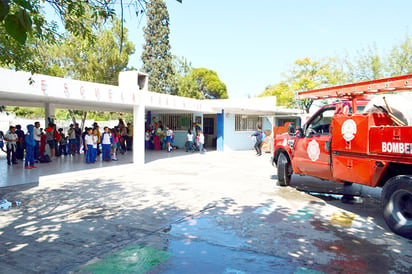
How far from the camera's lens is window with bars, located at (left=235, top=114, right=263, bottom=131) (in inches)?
842

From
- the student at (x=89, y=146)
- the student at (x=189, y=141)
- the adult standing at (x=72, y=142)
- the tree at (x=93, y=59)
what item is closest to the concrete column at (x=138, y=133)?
the student at (x=89, y=146)

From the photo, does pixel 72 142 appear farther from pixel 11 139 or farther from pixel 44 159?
pixel 11 139

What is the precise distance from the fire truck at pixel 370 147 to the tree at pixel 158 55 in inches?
1167

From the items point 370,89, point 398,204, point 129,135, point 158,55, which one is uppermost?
point 158,55

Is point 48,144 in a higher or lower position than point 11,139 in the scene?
lower

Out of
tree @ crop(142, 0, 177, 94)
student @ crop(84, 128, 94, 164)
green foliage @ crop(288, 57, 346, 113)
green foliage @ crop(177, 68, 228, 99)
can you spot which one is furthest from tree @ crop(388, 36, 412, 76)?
green foliage @ crop(177, 68, 228, 99)

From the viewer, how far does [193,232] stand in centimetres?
479

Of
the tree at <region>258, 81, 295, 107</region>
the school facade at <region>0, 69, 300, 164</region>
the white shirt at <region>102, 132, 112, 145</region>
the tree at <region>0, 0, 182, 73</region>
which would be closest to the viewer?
the tree at <region>0, 0, 182, 73</region>

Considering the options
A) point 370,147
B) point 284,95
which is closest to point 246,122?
point 284,95

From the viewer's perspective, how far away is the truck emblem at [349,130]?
17.6 feet

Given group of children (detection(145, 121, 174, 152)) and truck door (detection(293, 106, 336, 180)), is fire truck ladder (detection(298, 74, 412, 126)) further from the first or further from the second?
group of children (detection(145, 121, 174, 152))

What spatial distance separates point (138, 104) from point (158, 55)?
81.6 feet

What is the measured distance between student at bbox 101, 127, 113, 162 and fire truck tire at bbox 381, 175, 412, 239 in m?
10.4

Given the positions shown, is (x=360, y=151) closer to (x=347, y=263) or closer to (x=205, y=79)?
(x=347, y=263)
